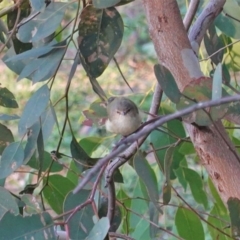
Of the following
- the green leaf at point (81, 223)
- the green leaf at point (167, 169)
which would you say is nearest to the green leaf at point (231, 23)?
the green leaf at point (167, 169)

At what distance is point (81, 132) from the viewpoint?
269 cm

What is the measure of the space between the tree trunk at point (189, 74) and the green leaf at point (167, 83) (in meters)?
0.05

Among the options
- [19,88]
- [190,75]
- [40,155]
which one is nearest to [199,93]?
[190,75]

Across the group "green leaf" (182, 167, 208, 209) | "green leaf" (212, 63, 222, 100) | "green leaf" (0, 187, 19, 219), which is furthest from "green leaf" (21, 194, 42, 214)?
"green leaf" (182, 167, 208, 209)

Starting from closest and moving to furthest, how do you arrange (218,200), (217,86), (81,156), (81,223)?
(217,86)
(81,223)
(81,156)
(218,200)

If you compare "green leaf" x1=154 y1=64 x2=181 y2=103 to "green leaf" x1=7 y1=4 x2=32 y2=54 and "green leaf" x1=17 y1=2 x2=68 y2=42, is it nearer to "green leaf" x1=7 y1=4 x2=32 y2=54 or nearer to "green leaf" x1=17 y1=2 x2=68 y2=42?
"green leaf" x1=17 y1=2 x2=68 y2=42

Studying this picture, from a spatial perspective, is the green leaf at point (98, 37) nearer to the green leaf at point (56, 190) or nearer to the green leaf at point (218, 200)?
the green leaf at point (56, 190)

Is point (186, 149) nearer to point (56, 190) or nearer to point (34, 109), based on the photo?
point (56, 190)

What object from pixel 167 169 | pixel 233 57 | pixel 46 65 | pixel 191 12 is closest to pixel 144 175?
pixel 167 169

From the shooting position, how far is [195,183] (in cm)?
90

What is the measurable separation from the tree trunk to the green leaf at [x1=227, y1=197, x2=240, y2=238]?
0.03 m

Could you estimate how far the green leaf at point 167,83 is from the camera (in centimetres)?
55

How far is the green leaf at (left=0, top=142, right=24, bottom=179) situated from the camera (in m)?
0.63

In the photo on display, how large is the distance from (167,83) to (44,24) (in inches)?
6.5
